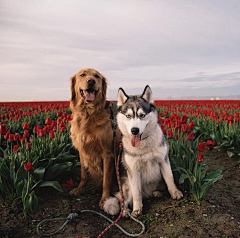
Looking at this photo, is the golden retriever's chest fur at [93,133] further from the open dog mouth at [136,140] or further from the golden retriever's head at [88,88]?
the open dog mouth at [136,140]

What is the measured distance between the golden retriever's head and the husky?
0.52m

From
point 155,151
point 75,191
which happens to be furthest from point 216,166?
point 75,191

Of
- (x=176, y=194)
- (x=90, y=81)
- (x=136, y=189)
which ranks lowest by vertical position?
(x=176, y=194)

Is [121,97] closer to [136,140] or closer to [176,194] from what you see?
[136,140]

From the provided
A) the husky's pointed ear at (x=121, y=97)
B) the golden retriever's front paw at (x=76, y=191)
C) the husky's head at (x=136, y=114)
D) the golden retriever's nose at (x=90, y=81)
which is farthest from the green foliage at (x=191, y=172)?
the golden retriever's nose at (x=90, y=81)

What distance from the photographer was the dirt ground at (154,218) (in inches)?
137

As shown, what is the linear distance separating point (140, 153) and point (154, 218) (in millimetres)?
989

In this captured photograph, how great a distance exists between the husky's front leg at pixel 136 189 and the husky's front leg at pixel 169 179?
40cm

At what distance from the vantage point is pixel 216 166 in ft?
20.5

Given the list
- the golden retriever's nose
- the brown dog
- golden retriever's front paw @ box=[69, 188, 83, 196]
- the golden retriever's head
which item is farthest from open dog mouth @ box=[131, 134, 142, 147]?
golden retriever's front paw @ box=[69, 188, 83, 196]

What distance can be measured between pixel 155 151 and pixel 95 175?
134 cm

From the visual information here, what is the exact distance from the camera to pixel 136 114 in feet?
11.3

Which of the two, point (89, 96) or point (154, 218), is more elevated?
point (89, 96)

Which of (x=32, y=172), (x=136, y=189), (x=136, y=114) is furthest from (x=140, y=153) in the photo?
(x=32, y=172)
